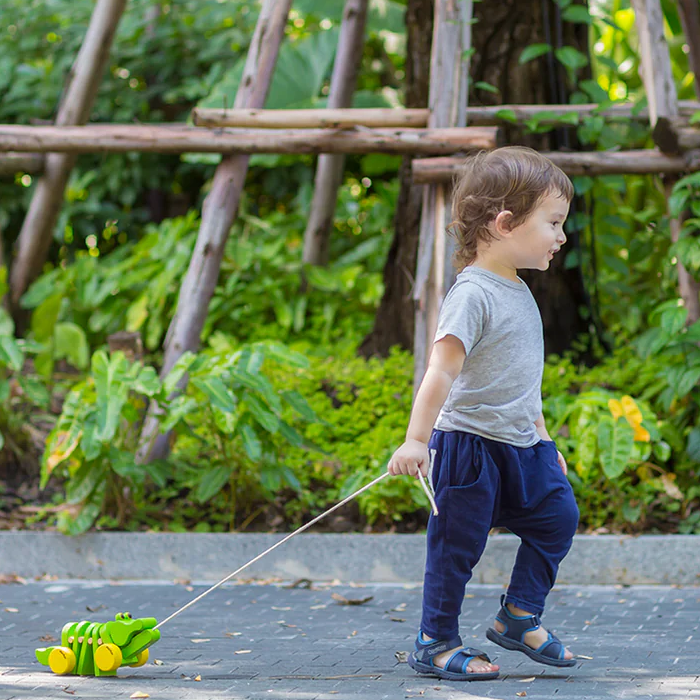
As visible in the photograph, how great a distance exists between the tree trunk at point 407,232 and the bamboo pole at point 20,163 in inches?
79.5

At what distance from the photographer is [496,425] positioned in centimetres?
268

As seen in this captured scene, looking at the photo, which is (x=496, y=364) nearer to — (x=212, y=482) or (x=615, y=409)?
(x=615, y=409)

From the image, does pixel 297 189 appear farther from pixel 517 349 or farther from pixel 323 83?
pixel 517 349

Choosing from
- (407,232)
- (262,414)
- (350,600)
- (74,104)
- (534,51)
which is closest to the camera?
(350,600)

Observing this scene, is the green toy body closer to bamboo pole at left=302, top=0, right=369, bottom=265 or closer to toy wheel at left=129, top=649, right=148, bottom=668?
toy wheel at left=129, top=649, right=148, bottom=668

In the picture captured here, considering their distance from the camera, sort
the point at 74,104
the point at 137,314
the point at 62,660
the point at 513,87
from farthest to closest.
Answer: the point at 137,314
the point at 74,104
the point at 513,87
the point at 62,660

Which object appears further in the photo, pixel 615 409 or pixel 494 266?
pixel 615 409

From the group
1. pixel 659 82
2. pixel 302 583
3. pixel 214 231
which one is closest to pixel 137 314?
pixel 214 231

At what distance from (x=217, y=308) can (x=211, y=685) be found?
3.69m

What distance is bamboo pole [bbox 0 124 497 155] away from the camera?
14.4 feet

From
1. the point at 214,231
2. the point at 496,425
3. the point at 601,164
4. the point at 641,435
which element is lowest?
the point at 496,425

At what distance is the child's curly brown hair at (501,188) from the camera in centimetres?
262

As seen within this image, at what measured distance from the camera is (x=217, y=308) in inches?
242

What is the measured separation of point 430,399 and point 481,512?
1.22 feet
